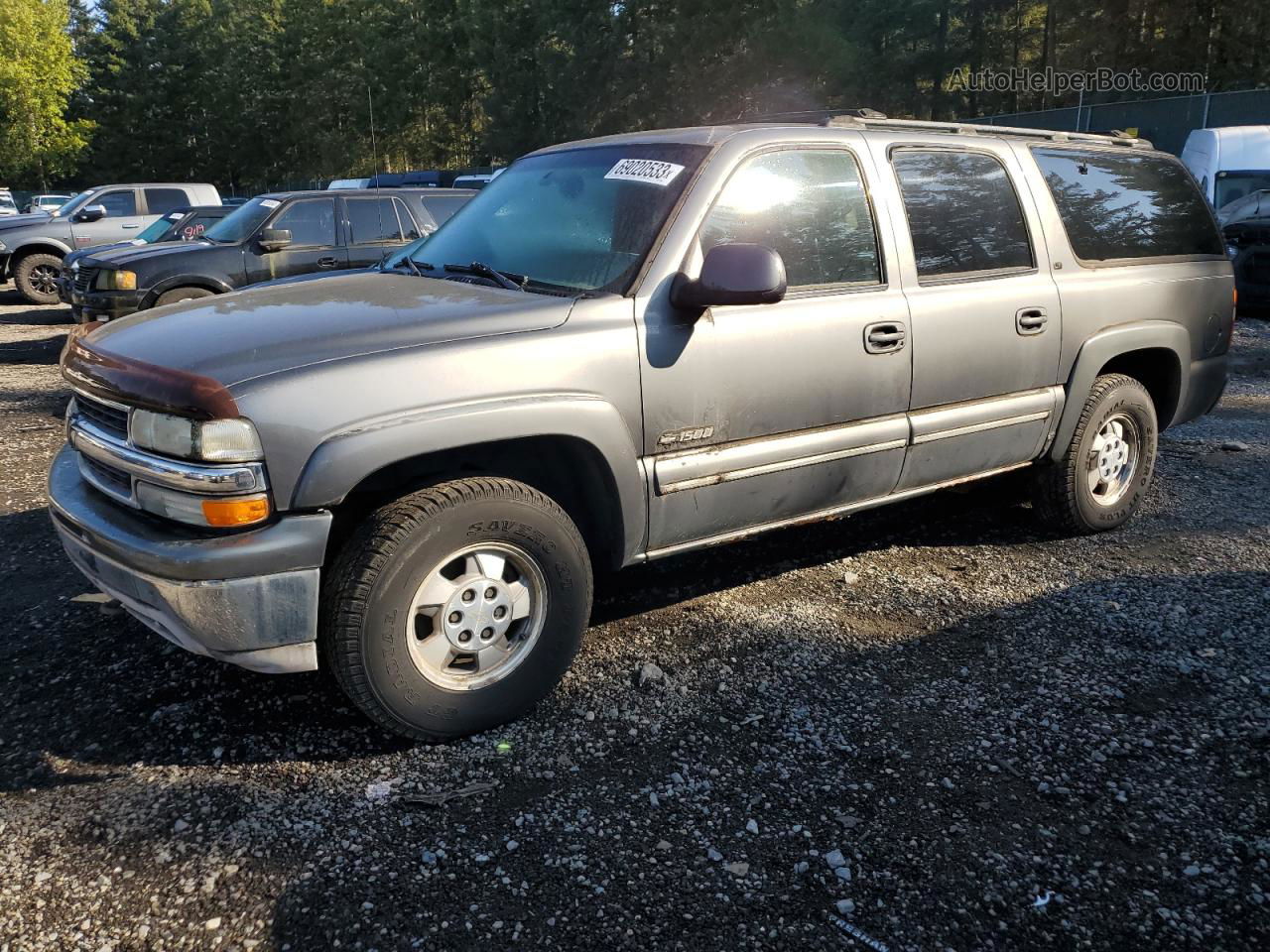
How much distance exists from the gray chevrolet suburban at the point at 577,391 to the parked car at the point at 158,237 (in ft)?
26.2

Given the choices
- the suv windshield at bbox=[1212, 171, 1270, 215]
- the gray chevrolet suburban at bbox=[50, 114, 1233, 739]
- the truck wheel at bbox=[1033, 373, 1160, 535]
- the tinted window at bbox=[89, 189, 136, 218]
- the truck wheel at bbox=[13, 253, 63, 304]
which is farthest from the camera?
the tinted window at bbox=[89, 189, 136, 218]

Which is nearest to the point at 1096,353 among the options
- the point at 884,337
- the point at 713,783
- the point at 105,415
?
the point at 884,337

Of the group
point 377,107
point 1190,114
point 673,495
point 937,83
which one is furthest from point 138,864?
point 377,107

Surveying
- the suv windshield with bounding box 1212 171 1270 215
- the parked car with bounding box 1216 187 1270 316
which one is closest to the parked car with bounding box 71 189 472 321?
the parked car with bounding box 1216 187 1270 316

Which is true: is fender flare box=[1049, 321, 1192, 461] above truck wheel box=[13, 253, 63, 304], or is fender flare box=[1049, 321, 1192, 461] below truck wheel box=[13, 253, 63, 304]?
below

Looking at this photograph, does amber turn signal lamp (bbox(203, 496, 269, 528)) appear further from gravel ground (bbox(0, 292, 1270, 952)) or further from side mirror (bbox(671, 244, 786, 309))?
side mirror (bbox(671, 244, 786, 309))

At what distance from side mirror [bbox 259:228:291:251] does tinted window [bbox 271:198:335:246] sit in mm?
296

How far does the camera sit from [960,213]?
13.4ft

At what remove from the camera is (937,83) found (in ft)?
119

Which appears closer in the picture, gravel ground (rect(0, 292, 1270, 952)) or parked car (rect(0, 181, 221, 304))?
gravel ground (rect(0, 292, 1270, 952))

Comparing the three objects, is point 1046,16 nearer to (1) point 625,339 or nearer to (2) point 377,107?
(2) point 377,107

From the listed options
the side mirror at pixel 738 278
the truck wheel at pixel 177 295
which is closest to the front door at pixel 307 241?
the truck wheel at pixel 177 295

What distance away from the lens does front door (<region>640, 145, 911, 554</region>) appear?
3254 millimetres

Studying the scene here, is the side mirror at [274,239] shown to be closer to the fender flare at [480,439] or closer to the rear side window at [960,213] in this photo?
the rear side window at [960,213]
